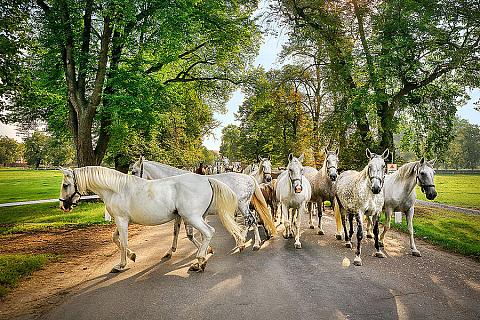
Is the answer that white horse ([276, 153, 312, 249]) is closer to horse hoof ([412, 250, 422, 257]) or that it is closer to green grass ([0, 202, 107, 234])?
horse hoof ([412, 250, 422, 257])

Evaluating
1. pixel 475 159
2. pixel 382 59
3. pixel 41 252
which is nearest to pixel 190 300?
pixel 41 252

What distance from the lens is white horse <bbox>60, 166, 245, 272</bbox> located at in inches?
252

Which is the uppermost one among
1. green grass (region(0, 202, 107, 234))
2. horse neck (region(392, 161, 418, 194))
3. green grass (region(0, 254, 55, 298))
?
horse neck (region(392, 161, 418, 194))

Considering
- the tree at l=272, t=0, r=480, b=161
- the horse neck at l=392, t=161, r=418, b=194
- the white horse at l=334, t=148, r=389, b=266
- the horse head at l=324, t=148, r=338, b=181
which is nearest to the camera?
the white horse at l=334, t=148, r=389, b=266

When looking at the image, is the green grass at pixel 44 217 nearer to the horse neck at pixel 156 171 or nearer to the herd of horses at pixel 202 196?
the horse neck at pixel 156 171

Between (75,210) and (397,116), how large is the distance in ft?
52.9

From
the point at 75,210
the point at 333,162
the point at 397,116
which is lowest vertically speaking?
the point at 75,210

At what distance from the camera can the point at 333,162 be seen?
966 centimetres

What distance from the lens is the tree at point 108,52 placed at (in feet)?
44.4

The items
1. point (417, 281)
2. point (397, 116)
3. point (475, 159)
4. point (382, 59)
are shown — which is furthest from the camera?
point (475, 159)

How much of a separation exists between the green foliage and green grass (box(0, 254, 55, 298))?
95873 millimetres

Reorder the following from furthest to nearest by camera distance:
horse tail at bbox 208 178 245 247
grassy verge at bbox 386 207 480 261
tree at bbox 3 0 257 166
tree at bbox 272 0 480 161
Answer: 1. tree at bbox 3 0 257 166
2. tree at bbox 272 0 480 161
3. grassy verge at bbox 386 207 480 261
4. horse tail at bbox 208 178 245 247

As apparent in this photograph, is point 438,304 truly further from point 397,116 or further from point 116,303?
point 397,116

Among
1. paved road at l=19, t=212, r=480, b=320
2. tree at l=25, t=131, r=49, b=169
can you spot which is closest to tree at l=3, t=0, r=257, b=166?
paved road at l=19, t=212, r=480, b=320
